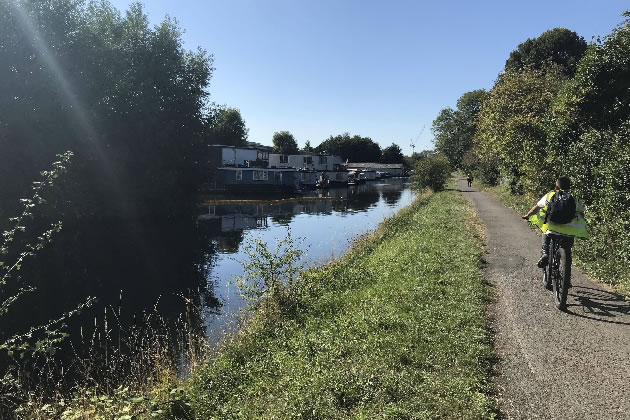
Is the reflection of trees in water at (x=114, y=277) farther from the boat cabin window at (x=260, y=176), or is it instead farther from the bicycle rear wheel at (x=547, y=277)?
the boat cabin window at (x=260, y=176)

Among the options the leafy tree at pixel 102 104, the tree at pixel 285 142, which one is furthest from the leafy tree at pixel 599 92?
the tree at pixel 285 142

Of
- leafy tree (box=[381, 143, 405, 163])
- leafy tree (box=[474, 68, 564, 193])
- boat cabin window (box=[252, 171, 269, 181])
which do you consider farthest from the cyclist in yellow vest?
leafy tree (box=[381, 143, 405, 163])

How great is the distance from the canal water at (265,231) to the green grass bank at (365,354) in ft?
6.26

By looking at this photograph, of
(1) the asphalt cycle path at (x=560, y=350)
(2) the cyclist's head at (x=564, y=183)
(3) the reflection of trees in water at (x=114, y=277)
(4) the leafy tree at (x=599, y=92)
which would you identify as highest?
(4) the leafy tree at (x=599, y=92)

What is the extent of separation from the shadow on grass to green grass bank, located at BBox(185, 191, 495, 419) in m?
1.42

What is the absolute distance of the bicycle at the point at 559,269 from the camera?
252 inches

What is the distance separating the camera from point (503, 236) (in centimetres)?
1359

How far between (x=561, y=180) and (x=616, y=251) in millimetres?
2191

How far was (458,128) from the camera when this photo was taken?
7425cm

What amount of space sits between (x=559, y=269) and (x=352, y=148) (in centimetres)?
13374

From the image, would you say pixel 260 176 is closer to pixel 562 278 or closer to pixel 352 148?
pixel 562 278

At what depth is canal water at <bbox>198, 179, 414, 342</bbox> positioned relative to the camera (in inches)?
475

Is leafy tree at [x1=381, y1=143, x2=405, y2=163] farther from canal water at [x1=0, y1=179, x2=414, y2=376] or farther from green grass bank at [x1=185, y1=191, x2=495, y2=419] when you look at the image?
green grass bank at [x1=185, y1=191, x2=495, y2=419]

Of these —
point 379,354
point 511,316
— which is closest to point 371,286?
point 511,316
